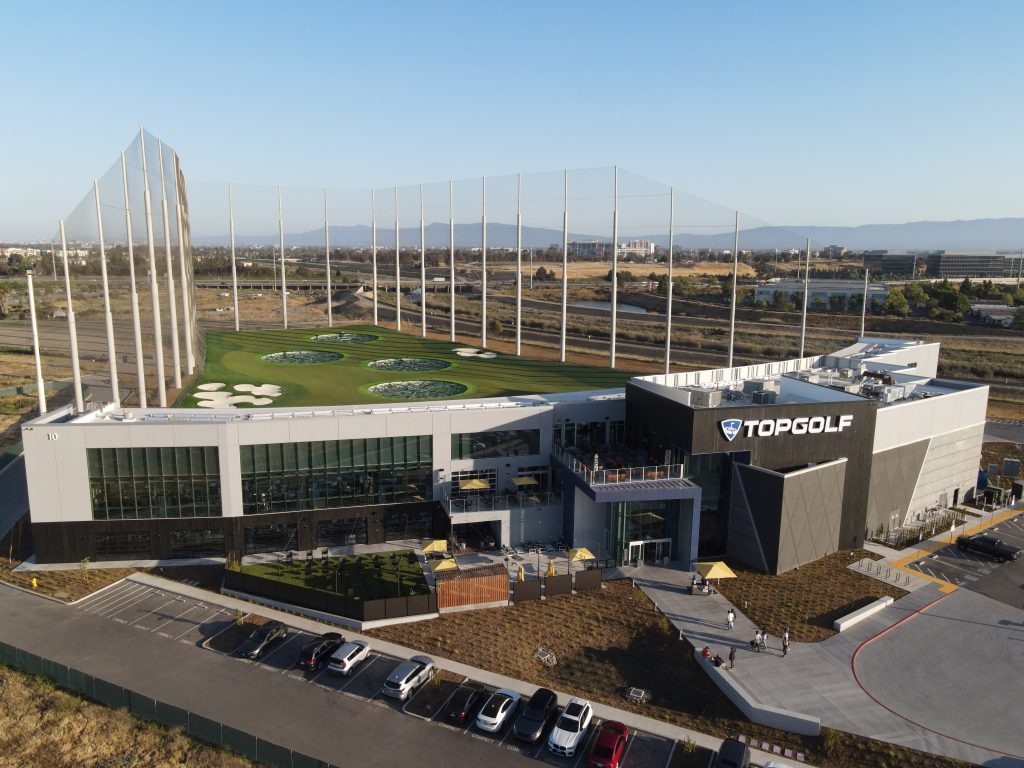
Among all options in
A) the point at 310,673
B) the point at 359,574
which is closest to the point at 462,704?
the point at 310,673

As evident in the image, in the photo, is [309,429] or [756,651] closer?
[756,651]

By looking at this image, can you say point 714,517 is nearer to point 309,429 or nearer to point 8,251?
point 309,429

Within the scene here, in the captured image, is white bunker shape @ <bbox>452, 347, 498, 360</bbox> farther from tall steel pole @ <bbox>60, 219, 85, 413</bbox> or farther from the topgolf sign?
tall steel pole @ <bbox>60, 219, 85, 413</bbox>

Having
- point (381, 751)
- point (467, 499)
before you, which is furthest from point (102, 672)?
point (467, 499)

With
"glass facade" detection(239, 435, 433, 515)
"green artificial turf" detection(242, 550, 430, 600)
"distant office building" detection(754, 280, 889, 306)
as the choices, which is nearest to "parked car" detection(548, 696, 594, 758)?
"green artificial turf" detection(242, 550, 430, 600)

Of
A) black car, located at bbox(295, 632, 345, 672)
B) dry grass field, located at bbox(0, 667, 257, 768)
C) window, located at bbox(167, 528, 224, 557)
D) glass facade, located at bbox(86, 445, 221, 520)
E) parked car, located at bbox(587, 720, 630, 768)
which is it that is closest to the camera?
parked car, located at bbox(587, 720, 630, 768)

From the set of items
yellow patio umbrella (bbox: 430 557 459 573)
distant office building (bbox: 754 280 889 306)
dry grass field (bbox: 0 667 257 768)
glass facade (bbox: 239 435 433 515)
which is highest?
distant office building (bbox: 754 280 889 306)
